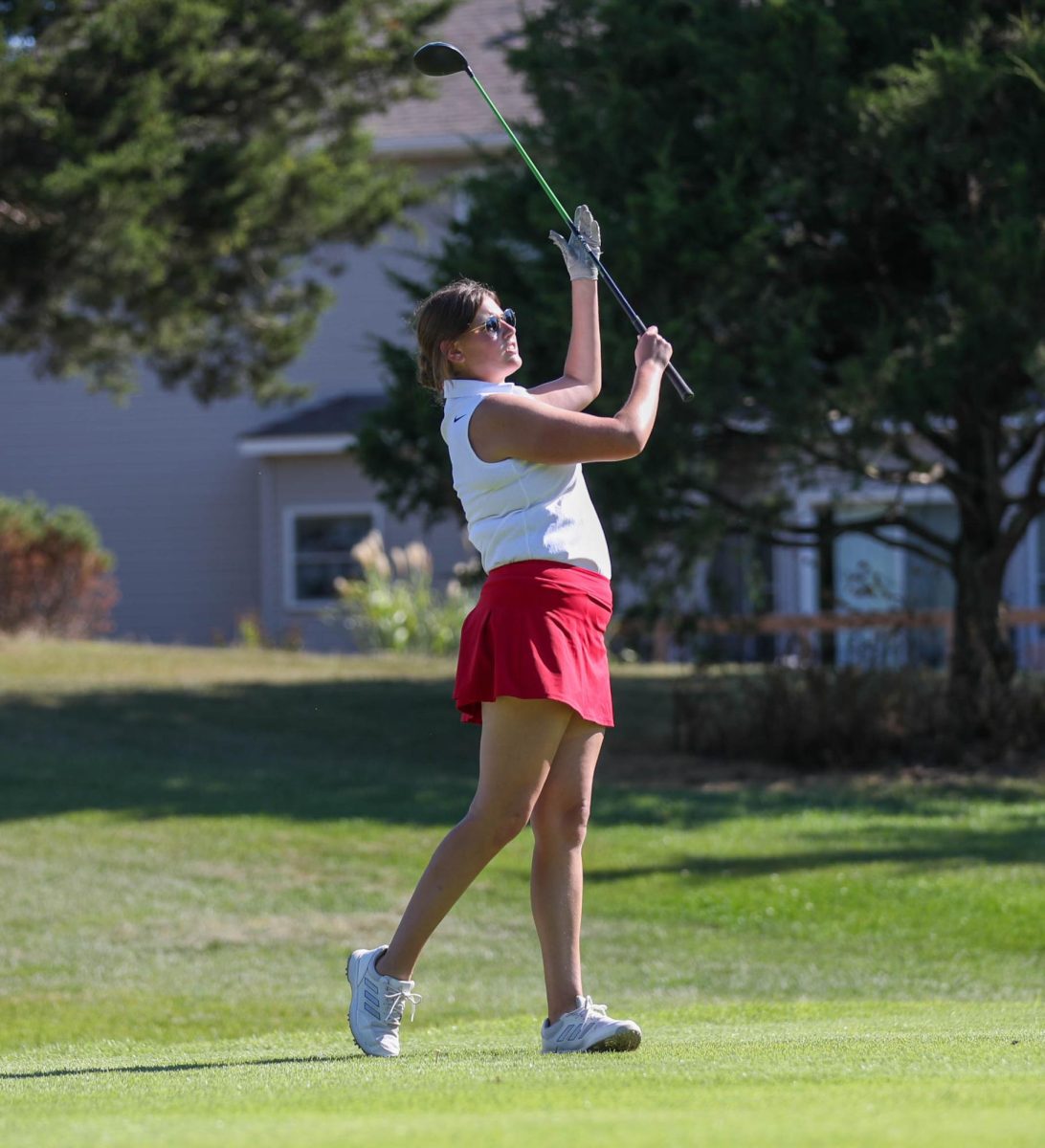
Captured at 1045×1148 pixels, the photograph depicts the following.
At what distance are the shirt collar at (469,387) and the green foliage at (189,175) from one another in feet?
30.1

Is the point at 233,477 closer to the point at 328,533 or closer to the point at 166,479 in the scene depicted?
the point at 166,479

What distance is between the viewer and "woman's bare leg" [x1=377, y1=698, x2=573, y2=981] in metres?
4.46

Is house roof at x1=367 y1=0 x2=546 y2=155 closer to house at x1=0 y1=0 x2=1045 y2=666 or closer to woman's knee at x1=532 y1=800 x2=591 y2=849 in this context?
house at x1=0 y1=0 x2=1045 y2=666

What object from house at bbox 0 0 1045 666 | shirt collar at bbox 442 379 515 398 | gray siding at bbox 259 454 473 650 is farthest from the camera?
gray siding at bbox 259 454 473 650

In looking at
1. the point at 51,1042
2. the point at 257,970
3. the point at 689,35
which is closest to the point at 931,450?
the point at 689,35

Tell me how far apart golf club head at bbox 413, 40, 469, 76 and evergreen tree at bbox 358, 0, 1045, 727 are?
5882 mm

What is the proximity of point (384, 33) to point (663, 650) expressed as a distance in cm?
871

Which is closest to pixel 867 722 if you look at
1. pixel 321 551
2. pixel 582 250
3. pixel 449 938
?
pixel 449 938

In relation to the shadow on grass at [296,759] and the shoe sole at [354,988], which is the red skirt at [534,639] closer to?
the shoe sole at [354,988]

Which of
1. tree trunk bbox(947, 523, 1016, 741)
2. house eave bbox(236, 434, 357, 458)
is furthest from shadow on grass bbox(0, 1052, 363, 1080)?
house eave bbox(236, 434, 357, 458)

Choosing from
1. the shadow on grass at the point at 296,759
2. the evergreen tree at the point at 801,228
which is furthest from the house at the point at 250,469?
the evergreen tree at the point at 801,228

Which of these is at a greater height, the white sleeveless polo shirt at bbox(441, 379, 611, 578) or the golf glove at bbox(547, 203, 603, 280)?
the golf glove at bbox(547, 203, 603, 280)

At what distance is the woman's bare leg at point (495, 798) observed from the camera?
4.46m

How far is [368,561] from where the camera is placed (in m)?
21.2
